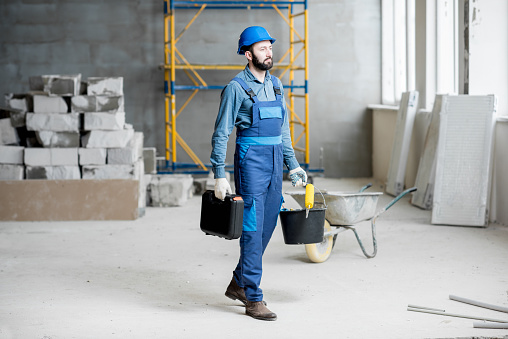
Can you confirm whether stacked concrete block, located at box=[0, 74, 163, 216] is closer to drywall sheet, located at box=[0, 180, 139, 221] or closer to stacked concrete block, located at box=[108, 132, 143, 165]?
stacked concrete block, located at box=[108, 132, 143, 165]

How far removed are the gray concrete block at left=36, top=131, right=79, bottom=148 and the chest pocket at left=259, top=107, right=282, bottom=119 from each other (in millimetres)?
4574

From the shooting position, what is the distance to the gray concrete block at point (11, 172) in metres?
8.43

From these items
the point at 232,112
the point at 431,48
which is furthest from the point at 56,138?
the point at 431,48

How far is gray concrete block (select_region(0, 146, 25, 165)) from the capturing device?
8508 millimetres

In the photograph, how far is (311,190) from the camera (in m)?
4.71

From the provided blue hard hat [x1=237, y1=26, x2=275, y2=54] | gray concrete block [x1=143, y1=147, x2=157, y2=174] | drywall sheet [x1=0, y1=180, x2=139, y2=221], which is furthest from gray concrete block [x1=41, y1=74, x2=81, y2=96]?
blue hard hat [x1=237, y1=26, x2=275, y2=54]

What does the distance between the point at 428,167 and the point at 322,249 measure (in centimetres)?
335

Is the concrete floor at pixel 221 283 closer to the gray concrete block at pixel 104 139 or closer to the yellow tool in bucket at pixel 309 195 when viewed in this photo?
the yellow tool in bucket at pixel 309 195

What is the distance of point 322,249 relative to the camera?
6105 mm

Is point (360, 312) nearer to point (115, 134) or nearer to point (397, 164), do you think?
point (115, 134)

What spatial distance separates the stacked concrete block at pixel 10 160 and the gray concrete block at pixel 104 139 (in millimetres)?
740

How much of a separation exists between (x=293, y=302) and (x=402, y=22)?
804 centimetres

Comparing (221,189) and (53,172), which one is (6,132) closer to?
(53,172)

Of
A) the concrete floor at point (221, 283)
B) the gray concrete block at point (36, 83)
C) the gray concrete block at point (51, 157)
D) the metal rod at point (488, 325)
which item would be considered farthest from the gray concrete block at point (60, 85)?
the metal rod at point (488, 325)
